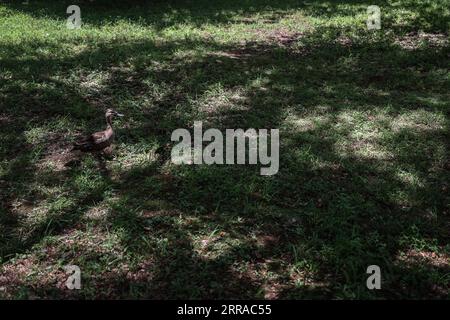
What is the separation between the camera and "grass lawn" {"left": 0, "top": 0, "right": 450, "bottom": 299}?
17.1 feet

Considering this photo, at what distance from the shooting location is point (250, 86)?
389 inches

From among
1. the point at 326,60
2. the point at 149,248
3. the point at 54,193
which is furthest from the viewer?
the point at 326,60

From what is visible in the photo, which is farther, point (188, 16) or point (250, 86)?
point (188, 16)

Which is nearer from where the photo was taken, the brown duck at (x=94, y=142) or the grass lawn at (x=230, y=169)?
the grass lawn at (x=230, y=169)

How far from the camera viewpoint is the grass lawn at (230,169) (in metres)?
5.21

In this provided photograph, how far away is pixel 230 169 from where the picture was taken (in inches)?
278

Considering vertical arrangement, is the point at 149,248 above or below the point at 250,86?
below

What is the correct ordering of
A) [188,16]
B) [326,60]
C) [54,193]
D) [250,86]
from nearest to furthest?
[54,193] → [250,86] → [326,60] → [188,16]

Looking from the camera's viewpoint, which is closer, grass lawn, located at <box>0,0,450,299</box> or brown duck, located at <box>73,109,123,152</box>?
grass lawn, located at <box>0,0,450,299</box>

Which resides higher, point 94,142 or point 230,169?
point 94,142
